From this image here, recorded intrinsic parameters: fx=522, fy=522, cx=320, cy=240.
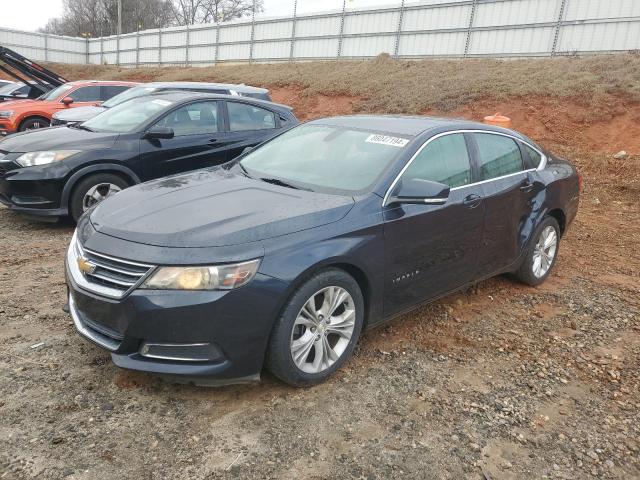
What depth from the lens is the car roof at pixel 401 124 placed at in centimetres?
384

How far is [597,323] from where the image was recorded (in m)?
4.28

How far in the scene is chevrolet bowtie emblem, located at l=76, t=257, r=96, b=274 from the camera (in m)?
2.83

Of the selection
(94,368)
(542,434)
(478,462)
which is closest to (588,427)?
(542,434)

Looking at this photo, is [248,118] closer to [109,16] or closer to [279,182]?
[279,182]

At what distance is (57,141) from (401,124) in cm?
393

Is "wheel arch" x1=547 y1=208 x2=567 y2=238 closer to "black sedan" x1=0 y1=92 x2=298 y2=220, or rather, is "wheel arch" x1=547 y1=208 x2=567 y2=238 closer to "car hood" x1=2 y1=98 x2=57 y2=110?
"black sedan" x1=0 y1=92 x2=298 y2=220

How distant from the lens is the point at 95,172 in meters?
5.80

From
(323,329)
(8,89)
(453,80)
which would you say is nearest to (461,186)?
(323,329)

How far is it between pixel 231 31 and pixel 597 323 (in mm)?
27335

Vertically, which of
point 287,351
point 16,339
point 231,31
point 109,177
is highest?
point 231,31

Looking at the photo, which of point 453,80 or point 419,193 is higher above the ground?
point 453,80

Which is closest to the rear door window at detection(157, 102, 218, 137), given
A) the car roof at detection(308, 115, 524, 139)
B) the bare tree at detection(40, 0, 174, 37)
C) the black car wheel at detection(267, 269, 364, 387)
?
the car roof at detection(308, 115, 524, 139)

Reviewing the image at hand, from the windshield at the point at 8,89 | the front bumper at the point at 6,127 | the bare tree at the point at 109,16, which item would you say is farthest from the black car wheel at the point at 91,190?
the bare tree at the point at 109,16

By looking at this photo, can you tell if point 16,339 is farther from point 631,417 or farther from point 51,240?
point 631,417
